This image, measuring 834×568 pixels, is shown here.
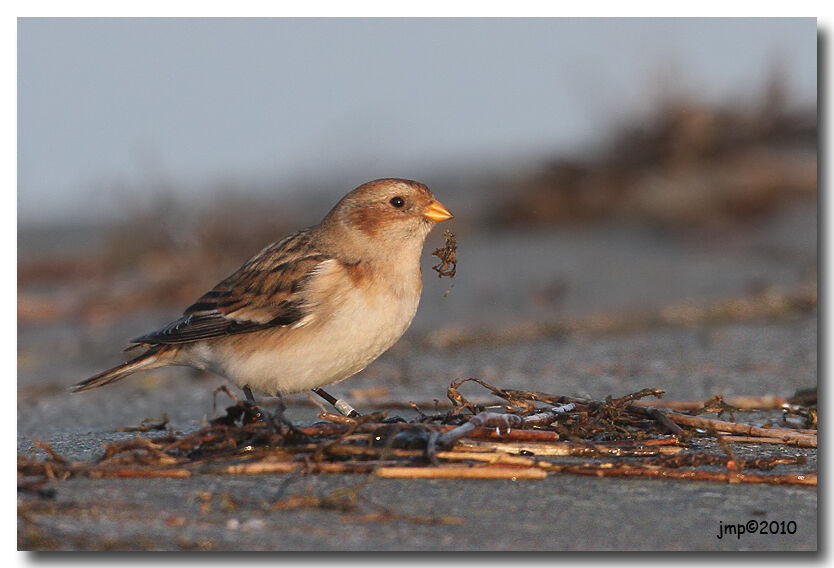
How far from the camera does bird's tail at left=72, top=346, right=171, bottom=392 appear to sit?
4348mm

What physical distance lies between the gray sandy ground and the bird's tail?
0.21 m

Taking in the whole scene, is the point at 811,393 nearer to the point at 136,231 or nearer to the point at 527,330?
the point at 527,330

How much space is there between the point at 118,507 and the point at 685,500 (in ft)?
5.13

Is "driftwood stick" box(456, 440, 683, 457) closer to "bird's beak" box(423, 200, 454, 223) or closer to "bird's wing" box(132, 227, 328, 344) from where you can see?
"bird's wing" box(132, 227, 328, 344)

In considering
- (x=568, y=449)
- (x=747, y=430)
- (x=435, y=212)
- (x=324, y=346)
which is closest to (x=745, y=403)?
(x=747, y=430)

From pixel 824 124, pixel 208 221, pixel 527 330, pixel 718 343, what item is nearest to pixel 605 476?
pixel 824 124

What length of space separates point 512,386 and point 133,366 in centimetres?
187

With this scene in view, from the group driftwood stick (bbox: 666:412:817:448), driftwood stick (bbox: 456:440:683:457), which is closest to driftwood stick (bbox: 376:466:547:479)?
driftwood stick (bbox: 456:440:683:457)

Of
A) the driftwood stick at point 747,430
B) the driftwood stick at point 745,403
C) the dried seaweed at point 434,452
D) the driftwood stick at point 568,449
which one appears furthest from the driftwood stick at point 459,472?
the driftwood stick at point 745,403

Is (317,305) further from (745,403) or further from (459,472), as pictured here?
(745,403)

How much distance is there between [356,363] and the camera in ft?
13.1

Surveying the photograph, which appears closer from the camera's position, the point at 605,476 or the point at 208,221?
the point at 605,476

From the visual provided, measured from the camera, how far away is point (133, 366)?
4402 millimetres

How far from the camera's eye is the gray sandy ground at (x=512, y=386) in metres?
2.79
